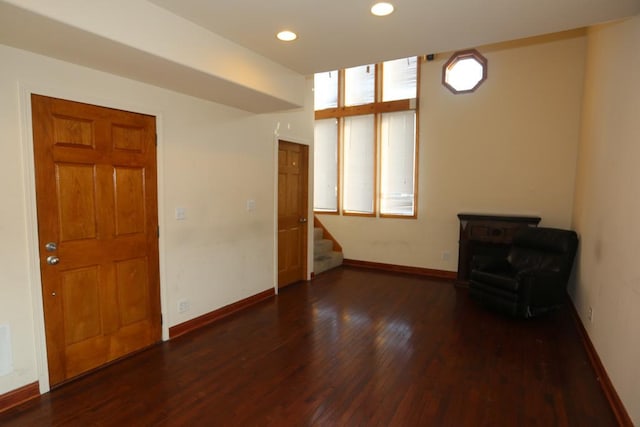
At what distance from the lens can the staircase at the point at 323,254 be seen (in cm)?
576

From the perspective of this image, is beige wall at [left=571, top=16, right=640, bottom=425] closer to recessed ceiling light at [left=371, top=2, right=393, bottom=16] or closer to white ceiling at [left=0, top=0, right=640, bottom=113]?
white ceiling at [left=0, top=0, right=640, bottom=113]

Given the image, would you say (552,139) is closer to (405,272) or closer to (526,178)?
(526,178)

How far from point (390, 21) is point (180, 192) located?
2.34 meters

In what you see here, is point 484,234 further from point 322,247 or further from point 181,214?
point 181,214

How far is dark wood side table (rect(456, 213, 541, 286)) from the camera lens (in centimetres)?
460

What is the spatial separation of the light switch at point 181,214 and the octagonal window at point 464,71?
4246 mm

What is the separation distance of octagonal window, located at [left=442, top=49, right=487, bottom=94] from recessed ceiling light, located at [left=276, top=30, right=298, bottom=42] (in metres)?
3.40

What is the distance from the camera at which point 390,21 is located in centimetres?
236

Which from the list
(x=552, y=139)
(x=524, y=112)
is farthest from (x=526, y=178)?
(x=524, y=112)

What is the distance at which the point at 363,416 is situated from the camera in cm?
218

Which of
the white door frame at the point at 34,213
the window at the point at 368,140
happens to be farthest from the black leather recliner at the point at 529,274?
the white door frame at the point at 34,213

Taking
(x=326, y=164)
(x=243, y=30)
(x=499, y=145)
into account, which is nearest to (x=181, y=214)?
(x=243, y=30)

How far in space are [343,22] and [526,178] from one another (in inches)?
150

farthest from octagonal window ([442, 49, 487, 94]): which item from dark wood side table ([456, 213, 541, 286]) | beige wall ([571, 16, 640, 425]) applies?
dark wood side table ([456, 213, 541, 286])
